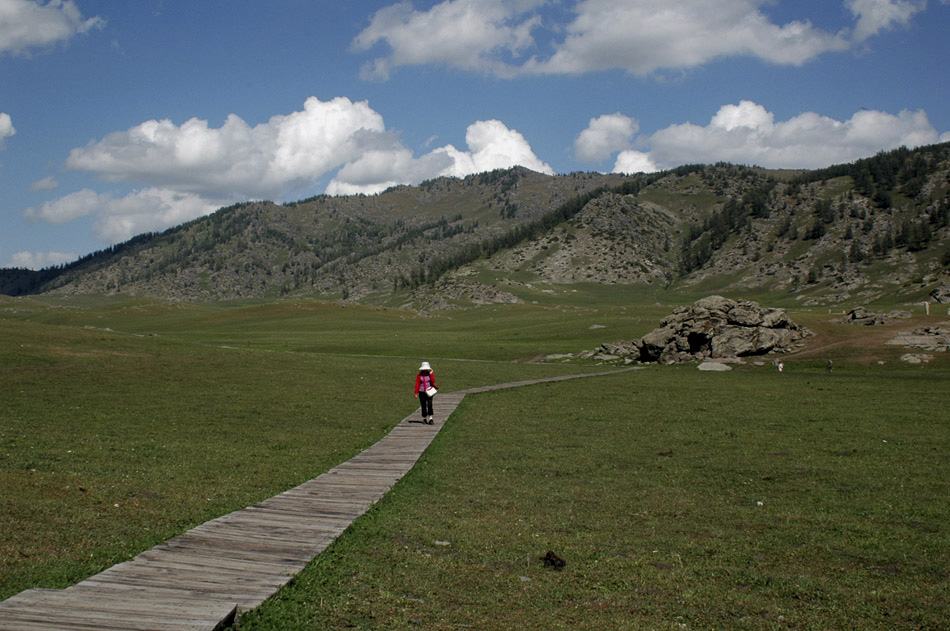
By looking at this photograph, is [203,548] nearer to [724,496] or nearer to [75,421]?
[724,496]

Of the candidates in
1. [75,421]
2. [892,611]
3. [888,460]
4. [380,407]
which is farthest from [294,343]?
[892,611]

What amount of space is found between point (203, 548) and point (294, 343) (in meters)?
74.8

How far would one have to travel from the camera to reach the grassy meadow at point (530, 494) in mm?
8086

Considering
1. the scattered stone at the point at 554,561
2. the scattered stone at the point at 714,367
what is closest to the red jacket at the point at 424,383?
the scattered stone at the point at 554,561

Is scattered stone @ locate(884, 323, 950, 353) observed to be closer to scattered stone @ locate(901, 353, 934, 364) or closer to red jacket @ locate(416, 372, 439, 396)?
scattered stone @ locate(901, 353, 934, 364)

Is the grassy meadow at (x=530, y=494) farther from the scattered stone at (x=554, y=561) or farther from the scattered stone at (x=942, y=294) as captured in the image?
the scattered stone at (x=942, y=294)

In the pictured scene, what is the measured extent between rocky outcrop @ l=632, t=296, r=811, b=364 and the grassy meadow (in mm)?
20112

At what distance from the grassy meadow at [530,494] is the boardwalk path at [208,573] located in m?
0.41

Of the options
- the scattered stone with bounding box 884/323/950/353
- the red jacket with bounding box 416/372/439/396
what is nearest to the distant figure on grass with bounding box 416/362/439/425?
the red jacket with bounding box 416/372/439/396

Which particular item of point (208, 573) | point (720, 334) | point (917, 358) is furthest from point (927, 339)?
point (208, 573)

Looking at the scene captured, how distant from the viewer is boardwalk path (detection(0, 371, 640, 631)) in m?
6.72

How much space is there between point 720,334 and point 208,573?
5409cm

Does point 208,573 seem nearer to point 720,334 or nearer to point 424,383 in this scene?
point 424,383

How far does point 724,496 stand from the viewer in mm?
13758
